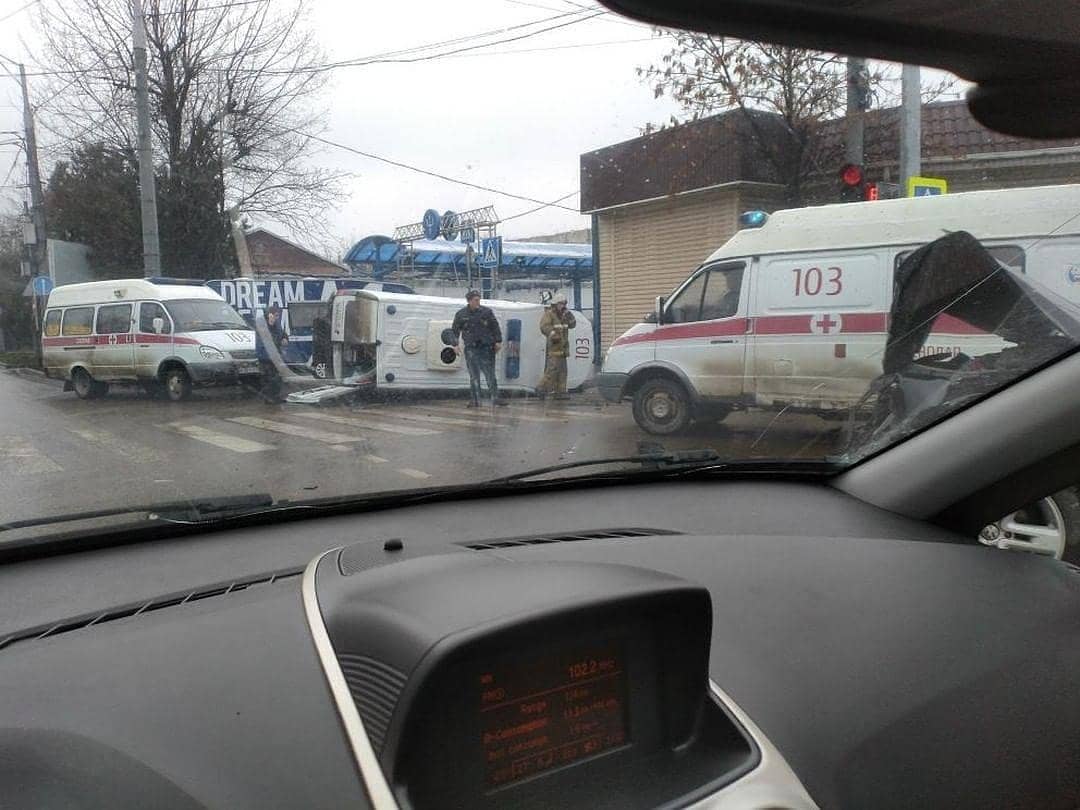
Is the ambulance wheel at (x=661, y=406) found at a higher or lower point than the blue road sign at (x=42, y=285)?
lower

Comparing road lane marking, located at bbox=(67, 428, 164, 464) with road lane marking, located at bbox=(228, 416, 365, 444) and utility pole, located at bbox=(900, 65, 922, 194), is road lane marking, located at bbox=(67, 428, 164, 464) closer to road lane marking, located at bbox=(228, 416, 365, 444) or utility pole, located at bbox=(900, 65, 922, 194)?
road lane marking, located at bbox=(228, 416, 365, 444)

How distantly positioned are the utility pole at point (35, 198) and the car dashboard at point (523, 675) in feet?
4.25

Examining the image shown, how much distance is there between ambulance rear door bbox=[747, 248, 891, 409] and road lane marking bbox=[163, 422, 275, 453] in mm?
2526

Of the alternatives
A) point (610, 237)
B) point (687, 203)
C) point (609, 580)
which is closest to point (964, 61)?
point (609, 580)

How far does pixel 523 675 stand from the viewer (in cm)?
174

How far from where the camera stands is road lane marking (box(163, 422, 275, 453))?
3676 mm

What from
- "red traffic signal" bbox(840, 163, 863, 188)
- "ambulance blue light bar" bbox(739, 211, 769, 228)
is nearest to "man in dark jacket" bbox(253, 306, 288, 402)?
"ambulance blue light bar" bbox(739, 211, 769, 228)

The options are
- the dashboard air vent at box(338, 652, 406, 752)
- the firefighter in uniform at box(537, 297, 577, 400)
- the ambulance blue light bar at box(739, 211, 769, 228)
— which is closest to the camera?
the dashboard air vent at box(338, 652, 406, 752)

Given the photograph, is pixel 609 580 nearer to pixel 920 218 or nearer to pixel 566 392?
pixel 566 392

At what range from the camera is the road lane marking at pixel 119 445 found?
3.38 metres

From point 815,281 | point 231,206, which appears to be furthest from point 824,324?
point 231,206

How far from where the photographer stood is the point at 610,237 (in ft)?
22.8

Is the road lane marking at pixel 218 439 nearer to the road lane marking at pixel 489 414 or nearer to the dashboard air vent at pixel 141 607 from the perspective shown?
the road lane marking at pixel 489 414

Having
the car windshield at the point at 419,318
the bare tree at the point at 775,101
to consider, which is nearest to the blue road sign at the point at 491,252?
the car windshield at the point at 419,318
